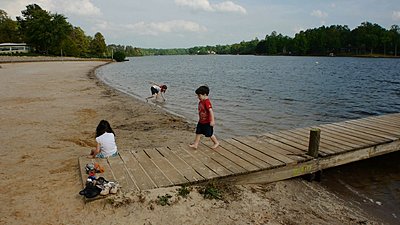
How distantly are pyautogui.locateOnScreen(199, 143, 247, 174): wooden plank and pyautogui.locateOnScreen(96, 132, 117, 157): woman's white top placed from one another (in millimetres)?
1937

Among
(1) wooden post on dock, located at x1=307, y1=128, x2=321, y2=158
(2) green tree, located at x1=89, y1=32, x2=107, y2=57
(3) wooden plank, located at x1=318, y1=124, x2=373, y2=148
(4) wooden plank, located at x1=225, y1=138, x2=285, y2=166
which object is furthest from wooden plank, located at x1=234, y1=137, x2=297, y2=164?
(2) green tree, located at x1=89, y1=32, x2=107, y2=57

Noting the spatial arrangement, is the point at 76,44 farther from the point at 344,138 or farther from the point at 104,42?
the point at 344,138

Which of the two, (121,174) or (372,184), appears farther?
(372,184)

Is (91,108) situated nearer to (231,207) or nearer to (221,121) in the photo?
(221,121)

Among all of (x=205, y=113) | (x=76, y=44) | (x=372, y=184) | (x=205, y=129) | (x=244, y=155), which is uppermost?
(x=76, y=44)

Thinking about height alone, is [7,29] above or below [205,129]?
above

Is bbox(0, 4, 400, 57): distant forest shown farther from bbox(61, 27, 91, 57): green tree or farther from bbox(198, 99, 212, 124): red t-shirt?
bbox(198, 99, 212, 124): red t-shirt

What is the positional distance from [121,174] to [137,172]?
0.93ft

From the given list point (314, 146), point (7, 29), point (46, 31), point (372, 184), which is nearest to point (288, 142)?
point (314, 146)

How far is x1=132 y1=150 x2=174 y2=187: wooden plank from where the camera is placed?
4808 mm

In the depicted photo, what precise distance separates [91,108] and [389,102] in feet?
63.2

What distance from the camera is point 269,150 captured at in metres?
6.42

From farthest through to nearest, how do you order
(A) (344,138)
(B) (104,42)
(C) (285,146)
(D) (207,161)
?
(B) (104,42)
(A) (344,138)
(C) (285,146)
(D) (207,161)

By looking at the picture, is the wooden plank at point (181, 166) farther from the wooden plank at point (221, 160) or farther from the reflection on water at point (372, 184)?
the reflection on water at point (372, 184)
